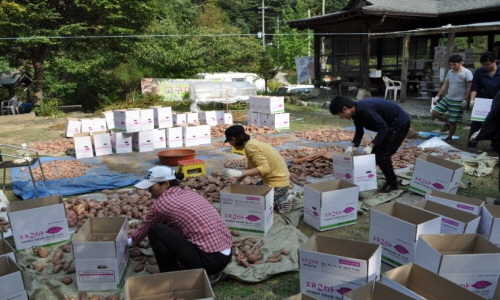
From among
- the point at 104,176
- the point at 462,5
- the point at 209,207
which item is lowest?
the point at 104,176

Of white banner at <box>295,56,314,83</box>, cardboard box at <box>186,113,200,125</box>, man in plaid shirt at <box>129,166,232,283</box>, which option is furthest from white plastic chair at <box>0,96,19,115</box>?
man in plaid shirt at <box>129,166,232,283</box>

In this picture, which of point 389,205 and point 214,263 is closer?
point 214,263

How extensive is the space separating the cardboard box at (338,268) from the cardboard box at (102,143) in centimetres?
604

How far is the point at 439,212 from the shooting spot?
350 centimetres

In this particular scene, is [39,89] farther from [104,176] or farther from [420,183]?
[420,183]

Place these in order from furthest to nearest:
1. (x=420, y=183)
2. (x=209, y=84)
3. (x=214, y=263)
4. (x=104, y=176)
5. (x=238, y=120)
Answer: (x=209, y=84), (x=238, y=120), (x=104, y=176), (x=420, y=183), (x=214, y=263)

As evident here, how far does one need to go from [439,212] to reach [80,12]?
648 inches

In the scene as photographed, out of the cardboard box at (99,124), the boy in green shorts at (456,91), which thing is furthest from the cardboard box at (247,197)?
the cardboard box at (99,124)

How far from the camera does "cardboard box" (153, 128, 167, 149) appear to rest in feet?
26.8

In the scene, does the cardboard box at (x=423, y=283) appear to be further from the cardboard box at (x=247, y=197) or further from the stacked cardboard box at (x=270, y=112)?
the stacked cardboard box at (x=270, y=112)

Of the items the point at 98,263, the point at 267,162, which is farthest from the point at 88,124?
the point at 98,263

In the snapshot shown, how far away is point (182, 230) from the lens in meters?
2.94

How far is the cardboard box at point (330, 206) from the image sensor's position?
3.91m

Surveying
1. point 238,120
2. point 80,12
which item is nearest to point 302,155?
point 238,120
